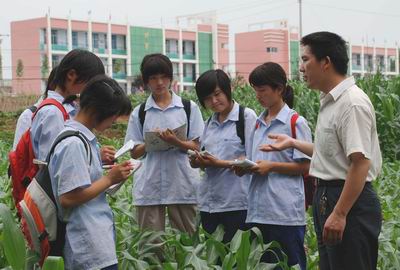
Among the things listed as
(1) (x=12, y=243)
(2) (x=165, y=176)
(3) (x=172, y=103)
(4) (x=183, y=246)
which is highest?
(3) (x=172, y=103)

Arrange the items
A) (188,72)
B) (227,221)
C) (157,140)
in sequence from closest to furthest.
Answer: (227,221) → (157,140) → (188,72)

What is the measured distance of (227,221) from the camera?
391 cm

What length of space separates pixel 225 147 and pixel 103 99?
118cm

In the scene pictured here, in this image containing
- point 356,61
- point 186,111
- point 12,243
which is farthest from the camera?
point 356,61

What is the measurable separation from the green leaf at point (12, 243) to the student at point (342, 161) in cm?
126

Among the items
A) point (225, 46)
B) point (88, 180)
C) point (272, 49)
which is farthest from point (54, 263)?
point (225, 46)

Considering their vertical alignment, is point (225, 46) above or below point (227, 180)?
above

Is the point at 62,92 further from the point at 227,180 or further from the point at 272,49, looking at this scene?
the point at 272,49

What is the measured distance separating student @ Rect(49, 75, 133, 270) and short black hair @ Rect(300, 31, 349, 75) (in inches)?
33.3

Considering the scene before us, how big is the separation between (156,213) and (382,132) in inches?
213

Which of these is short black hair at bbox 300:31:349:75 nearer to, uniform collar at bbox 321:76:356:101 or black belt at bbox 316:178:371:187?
uniform collar at bbox 321:76:356:101

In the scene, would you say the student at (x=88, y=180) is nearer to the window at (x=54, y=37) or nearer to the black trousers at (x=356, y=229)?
the black trousers at (x=356, y=229)

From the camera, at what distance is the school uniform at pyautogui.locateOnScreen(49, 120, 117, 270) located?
107 inches

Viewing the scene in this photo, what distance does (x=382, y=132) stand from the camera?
8.84 meters
